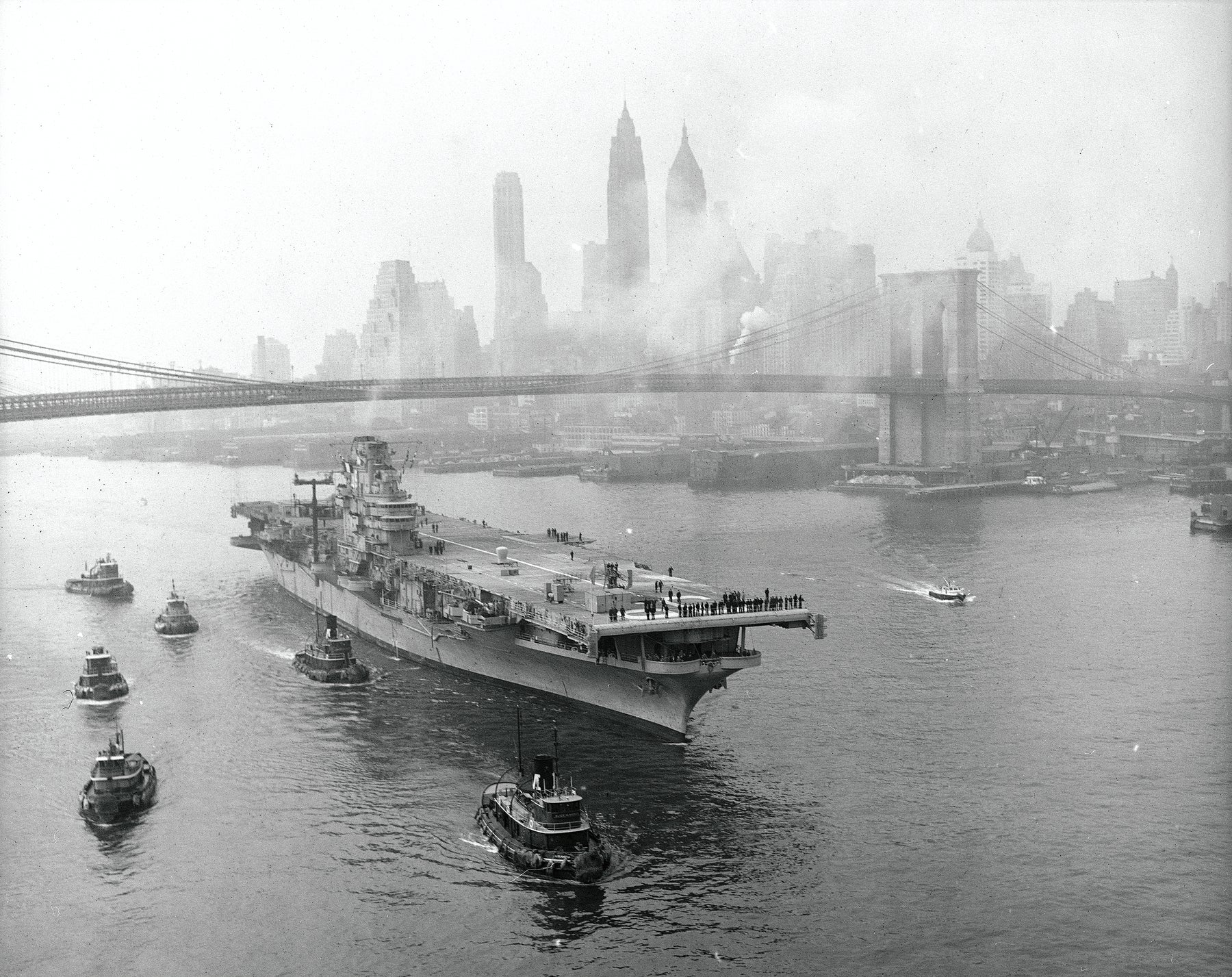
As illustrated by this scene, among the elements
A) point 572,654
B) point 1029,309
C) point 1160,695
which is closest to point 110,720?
point 572,654

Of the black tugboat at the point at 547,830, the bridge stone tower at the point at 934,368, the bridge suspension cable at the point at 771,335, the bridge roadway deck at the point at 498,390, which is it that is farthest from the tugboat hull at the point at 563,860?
the bridge suspension cable at the point at 771,335

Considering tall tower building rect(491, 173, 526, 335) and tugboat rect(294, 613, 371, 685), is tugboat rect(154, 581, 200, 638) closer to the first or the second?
tugboat rect(294, 613, 371, 685)

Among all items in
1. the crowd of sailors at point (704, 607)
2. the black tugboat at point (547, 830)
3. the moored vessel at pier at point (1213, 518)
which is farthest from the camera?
the moored vessel at pier at point (1213, 518)

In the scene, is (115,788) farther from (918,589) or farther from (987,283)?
(987,283)

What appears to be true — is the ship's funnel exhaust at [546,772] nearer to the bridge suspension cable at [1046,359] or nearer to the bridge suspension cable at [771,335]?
the bridge suspension cable at [771,335]

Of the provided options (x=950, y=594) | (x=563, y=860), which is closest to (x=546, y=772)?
(x=563, y=860)

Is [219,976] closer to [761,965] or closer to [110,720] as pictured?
[761,965]
